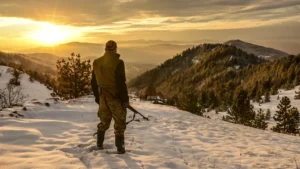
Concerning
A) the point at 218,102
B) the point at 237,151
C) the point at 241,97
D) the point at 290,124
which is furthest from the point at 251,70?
the point at 237,151

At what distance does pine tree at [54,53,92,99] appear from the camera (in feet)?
75.9

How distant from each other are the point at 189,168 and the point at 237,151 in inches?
101

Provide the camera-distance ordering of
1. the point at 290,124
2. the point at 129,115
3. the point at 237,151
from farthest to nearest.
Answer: the point at 290,124 → the point at 129,115 → the point at 237,151

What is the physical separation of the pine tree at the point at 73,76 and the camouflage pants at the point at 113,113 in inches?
670

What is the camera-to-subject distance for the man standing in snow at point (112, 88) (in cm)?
641

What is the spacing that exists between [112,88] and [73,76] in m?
17.6

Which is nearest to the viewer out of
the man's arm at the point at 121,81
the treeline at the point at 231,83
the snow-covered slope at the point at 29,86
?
the man's arm at the point at 121,81

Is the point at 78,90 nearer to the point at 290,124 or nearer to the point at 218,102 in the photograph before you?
the point at 290,124

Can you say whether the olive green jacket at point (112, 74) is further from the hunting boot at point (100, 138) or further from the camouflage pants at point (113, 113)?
the hunting boot at point (100, 138)

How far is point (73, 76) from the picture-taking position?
2317 cm

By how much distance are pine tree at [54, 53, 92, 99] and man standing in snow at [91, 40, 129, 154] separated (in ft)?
55.9

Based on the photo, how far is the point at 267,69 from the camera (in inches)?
5128

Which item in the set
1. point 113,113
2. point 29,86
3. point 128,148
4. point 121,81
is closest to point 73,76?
point 29,86

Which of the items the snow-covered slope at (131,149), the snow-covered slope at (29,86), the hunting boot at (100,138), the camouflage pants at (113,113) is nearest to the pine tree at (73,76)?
the snow-covered slope at (29,86)
